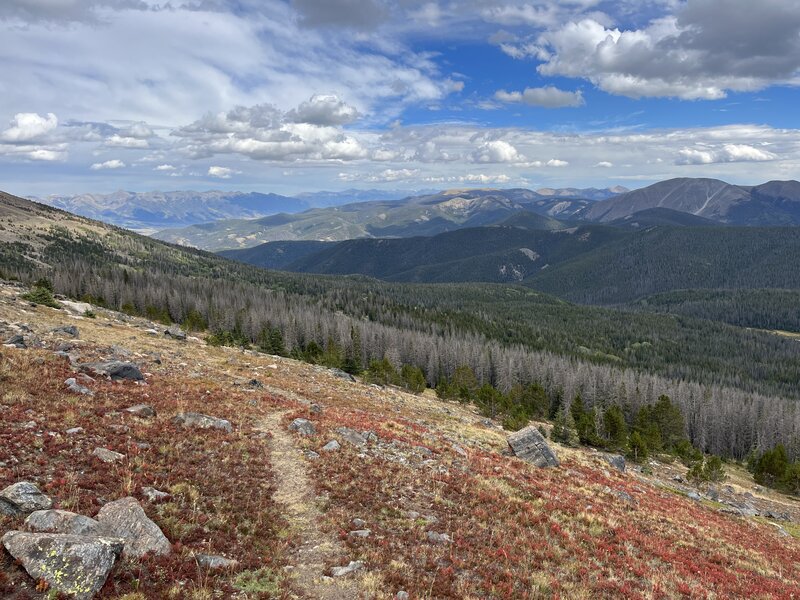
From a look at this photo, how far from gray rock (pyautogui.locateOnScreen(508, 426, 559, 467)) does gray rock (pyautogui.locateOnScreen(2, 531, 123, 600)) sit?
33.3 meters

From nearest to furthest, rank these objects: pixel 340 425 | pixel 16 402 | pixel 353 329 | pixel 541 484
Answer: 1. pixel 16 402
2. pixel 541 484
3. pixel 340 425
4. pixel 353 329

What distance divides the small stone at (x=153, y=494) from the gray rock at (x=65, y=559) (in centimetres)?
468

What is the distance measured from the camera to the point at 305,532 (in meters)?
17.3

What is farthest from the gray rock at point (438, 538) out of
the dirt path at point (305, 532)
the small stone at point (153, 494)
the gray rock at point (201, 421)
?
the gray rock at point (201, 421)

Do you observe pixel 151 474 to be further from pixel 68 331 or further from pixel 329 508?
pixel 68 331

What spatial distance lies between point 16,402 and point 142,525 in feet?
47.6

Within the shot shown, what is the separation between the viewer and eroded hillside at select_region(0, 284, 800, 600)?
46.6 ft

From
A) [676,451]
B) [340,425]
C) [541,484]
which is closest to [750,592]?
[541,484]

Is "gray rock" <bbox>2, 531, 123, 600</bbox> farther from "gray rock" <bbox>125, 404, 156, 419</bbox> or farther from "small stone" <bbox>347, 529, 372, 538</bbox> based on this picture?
"gray rock" <bbox>125, 404, 156, 419</bbox>

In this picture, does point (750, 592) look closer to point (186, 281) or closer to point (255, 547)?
point (255, 547)

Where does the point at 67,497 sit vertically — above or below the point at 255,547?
above

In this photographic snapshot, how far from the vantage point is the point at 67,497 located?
14.7m

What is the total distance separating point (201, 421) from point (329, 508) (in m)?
11.7

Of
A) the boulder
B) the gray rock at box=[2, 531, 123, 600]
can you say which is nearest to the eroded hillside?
the gray rock at box=[2, 531, 123, 600]
